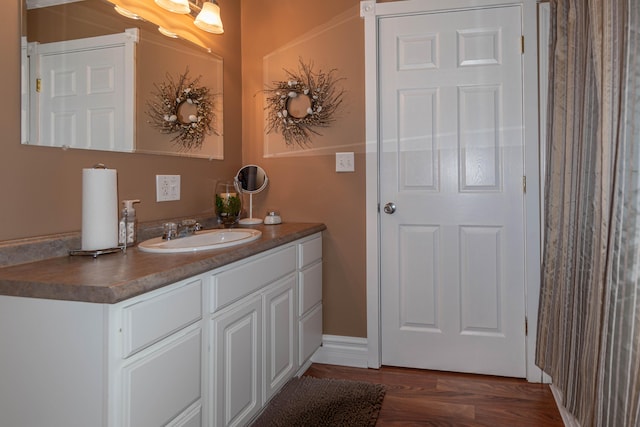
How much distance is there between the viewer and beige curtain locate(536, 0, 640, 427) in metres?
1.04

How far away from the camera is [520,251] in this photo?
2373 mm

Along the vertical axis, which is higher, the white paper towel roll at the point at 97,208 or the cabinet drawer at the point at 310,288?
the white paper towel roll at the point at 97,208

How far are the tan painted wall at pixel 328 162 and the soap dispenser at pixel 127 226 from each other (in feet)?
3.64

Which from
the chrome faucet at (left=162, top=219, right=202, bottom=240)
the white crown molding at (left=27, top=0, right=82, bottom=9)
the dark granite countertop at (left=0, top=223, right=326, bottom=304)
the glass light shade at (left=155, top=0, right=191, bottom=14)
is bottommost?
the dark granite countertop at (left=0, top=223, right=326, bottom=304)

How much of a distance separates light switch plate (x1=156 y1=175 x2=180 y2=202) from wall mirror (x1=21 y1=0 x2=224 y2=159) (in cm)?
12

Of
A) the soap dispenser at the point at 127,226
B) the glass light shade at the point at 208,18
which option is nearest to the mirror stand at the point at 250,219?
the soap dispenser at the point at 127,226

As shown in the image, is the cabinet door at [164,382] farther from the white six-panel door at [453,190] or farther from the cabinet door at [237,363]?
the white six-panel door at [453,190]

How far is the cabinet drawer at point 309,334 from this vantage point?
2309mm

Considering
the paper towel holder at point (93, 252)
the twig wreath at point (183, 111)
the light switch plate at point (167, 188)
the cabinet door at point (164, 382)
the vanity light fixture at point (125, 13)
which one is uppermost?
the vanity light fixture at point (125, 13)

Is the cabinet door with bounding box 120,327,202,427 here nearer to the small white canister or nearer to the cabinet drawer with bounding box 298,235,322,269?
the cabinet drawer with bounding box 298,235,322,269

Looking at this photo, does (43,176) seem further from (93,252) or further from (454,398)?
(454,398)

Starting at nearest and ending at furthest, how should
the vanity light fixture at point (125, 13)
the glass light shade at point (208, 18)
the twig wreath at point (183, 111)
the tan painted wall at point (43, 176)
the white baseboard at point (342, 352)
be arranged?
the tan painted wall at point (43, 176), the vanity light fixture at point (125, 13), the twig wreath at point (183, 111), the glass light shade at point (208, 18), the white baseboard at point (342, 352)

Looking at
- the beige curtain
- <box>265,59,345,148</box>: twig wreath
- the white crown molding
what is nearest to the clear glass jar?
<box>265,59,345,148</box>: twig wreath

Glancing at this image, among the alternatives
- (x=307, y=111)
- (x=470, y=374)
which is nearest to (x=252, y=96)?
(x=307, y=111)
